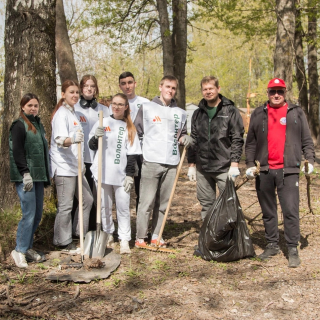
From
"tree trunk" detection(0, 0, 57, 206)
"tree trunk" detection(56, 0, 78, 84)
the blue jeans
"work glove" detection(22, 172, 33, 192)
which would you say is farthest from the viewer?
"tree trunk" detection(56, 0, 78, 84)

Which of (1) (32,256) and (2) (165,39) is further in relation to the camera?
(2) (165,39)

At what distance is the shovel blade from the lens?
4.23m

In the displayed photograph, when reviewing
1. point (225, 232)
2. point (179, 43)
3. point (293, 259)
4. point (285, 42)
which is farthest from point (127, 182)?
point (179, 43)

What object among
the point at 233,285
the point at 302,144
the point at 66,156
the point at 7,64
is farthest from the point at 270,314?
the point at 7,64

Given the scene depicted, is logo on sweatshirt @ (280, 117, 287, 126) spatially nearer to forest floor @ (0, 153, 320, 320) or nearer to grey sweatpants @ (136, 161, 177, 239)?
grey sweatpants @ (136, 161, 177, 239)

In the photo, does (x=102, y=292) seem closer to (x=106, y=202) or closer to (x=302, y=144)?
(x=106, y=202)

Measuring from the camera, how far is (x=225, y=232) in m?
4.25

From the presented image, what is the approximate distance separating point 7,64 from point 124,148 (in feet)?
6.22

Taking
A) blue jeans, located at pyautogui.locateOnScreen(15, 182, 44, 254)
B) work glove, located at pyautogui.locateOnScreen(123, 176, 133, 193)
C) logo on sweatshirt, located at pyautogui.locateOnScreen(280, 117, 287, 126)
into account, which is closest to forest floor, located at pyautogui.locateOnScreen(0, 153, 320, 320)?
blue jeans, located at pyautogui.locateOnScreen(15, 182, 44, 254)

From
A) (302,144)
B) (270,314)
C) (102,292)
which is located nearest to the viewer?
Result: (270,314)

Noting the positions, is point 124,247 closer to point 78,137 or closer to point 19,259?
point 19,259

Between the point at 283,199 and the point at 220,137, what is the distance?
0.95 m

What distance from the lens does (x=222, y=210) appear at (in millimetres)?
4324

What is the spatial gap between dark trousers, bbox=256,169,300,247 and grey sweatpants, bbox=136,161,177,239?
104 centimetres
